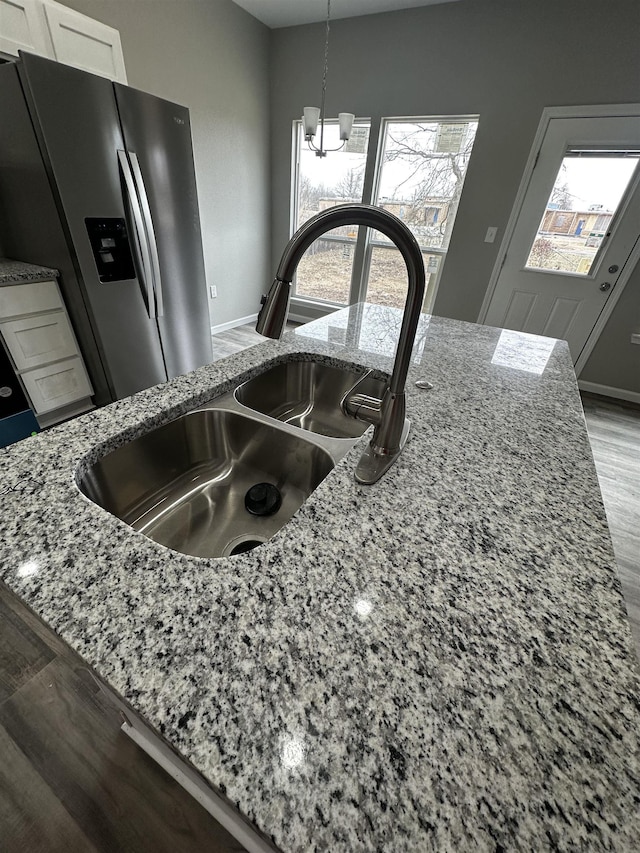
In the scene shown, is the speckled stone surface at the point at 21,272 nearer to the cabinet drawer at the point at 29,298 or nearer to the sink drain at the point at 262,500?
the cabinet drawer at the point at 29,298

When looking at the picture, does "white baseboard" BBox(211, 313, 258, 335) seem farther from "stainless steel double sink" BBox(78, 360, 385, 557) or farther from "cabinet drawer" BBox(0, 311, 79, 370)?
"stainless steel double sink" BBox(78, 360, 385, 557)

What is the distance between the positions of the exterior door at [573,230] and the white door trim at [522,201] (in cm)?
2

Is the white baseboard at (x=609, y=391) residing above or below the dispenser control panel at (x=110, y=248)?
below

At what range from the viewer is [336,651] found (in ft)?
1.29

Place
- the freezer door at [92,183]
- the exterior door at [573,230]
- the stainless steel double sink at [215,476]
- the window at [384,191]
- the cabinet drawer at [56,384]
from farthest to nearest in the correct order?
the window at [384,191] → the exterior door at [573,230] → the cabinet drawer at [56,384] → the freezer door at [92,183] → the stainless steel double sink at [215,476]

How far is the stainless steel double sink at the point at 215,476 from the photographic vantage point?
2.45ft

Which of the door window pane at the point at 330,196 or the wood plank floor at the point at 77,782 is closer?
the wood plank floor at the point at 77,782

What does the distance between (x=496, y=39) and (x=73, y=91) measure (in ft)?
9.51

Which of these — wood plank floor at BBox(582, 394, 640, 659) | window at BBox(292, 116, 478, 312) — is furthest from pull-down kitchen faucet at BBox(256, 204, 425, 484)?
window at BBox(292, 116, 478, 312)

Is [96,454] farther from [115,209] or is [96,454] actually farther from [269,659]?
[115,209]

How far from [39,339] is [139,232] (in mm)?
808

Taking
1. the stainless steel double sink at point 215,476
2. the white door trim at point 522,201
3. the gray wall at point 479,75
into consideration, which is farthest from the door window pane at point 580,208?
the stainless steel double sink at point 215,476

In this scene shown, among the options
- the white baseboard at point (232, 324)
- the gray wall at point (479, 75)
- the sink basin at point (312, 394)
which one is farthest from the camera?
the white baseboard at point (232, 324)

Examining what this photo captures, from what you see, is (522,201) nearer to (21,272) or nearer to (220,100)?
(220,100)
